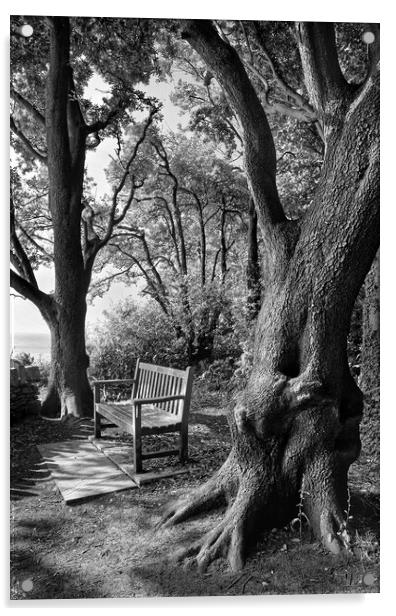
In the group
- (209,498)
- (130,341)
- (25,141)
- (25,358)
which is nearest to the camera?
(209,498)

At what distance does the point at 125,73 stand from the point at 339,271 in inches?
93.9

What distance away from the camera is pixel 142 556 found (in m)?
2.62

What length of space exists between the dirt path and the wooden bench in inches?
24.2

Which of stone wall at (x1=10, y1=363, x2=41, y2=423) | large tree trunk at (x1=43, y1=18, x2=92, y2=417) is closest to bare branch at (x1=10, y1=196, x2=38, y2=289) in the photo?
large tree trunk at (x1=43, y1=18, x2=92, y2=417)

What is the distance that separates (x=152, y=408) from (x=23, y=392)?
130 cm

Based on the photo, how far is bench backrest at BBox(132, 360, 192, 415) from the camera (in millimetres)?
3645

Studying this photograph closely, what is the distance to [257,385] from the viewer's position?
263 centimetres

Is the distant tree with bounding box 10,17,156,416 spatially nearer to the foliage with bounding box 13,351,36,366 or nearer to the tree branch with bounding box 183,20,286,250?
the foliage with bounding box 13,351,36,366

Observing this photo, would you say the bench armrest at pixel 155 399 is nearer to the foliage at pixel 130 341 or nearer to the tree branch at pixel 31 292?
the foliage at pixel 130 341

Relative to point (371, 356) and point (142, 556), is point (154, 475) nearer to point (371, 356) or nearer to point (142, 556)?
point (142, 556)

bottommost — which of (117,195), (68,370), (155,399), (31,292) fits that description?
(155,399)
